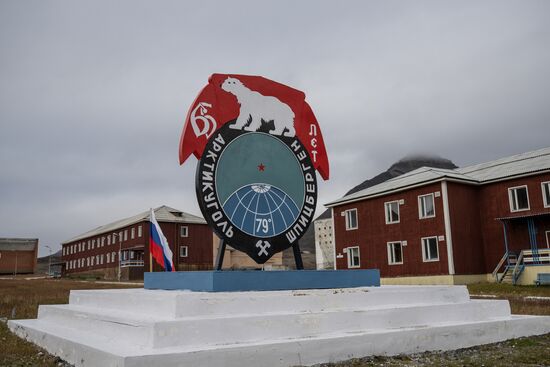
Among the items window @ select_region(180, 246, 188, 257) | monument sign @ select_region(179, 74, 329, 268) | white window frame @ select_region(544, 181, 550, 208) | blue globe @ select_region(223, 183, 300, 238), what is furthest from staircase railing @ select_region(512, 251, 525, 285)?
window @ select_region(180, 246, 188, 257)

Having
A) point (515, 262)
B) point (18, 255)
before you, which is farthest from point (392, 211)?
point (18, 255)

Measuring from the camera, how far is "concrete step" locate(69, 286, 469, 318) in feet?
22.3

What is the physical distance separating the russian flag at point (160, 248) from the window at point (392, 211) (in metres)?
18.0

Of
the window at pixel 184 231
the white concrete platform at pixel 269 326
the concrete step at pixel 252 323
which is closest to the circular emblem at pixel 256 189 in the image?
the white concrete platform at pixel 269 326

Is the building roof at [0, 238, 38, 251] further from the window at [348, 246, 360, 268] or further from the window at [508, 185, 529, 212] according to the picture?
the window at [508, 185, 529, 212]

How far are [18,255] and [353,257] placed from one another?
64.1 metres

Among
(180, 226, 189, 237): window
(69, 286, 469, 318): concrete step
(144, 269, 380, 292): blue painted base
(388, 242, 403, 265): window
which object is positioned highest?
(180, 226, 189, 237): window

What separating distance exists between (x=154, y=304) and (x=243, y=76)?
496 centimetres

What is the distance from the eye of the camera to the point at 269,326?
676cm

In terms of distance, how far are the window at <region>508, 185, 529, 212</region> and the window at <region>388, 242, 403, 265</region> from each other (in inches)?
255

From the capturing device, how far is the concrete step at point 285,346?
18.4 feet

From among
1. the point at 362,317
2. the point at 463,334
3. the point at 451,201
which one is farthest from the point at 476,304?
the point at 451,201

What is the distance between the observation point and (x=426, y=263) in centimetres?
2681

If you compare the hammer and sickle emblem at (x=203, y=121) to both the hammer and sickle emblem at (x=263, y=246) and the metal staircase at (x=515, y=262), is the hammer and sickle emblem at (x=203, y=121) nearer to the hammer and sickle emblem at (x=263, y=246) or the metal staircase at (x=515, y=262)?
the hammer and sickle emblem at (x=263, y=246)
